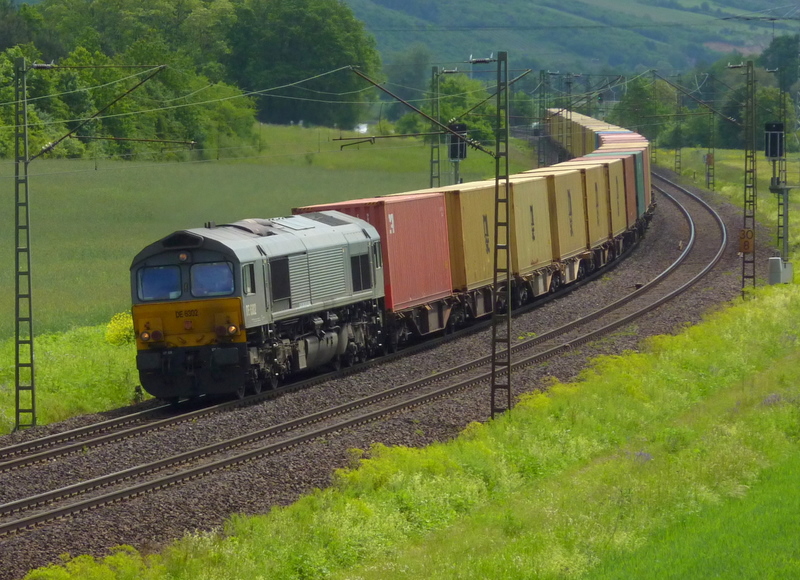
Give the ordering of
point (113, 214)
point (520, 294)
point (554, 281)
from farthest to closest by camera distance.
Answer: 1. point (113, 214)
2. point (554, 281)
3. point (520, 294)

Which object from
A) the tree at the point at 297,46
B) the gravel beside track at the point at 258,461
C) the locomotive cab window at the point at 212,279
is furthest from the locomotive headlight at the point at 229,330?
the tree at the point at 297,46

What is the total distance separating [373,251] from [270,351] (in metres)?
4.48

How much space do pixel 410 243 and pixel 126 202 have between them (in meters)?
22.2

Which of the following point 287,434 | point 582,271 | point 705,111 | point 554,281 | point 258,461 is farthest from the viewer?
point 705,111

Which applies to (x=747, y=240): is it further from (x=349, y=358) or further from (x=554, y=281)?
(x=349, y=358)

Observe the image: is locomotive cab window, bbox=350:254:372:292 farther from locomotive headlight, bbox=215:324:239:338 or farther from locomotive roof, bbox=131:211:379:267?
locomotive headlight, bbox=215:324:239:338

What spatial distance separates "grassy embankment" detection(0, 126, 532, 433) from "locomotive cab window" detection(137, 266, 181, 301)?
2497 millimetres

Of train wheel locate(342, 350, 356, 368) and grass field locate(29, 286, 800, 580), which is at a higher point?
grass field locate(29, 286, 800, 580)

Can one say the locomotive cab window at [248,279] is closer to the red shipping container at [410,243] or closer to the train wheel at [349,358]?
the train wheel at [349,358]

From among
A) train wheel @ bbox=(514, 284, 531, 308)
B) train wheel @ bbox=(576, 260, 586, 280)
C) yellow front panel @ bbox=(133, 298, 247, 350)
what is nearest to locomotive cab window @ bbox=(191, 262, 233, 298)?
yellow front panel @ bbox=(133, 298, 247, 350)

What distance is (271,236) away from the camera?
76.0 ft

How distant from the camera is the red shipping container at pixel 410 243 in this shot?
26781 millimetres

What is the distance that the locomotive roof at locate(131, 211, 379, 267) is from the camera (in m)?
21.7

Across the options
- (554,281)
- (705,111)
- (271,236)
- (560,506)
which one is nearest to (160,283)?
(271,236)
